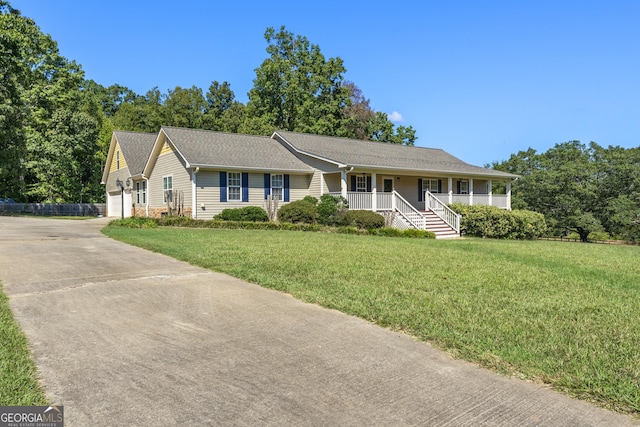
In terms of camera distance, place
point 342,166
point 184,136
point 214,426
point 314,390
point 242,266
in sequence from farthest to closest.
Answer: point 184,136, point 342,166, point 242,266, point 314,390, point 214,426

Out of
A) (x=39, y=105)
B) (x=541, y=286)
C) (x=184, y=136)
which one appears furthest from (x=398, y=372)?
(x=39, y=105)

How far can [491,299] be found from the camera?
18.7 ft

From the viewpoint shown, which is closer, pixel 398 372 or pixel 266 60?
pixel 398 372

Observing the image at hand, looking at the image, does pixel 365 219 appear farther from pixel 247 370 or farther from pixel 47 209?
→ pixel 47 209

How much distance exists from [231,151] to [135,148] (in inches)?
427

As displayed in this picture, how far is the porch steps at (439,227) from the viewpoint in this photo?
63.8 feet

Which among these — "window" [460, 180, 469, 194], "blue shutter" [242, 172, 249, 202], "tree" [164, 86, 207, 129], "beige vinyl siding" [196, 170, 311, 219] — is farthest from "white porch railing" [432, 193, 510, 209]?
"tree" [164, 86, 207, 129]

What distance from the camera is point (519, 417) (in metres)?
2.77

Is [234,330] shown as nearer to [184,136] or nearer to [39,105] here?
[184,136]

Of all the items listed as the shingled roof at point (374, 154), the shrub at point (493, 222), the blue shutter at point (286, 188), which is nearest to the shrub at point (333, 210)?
the shingled roof at point (374, 154)

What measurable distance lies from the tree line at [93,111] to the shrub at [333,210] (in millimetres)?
18905

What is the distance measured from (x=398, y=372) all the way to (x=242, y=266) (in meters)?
4.98

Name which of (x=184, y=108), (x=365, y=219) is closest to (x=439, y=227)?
(x=365, y=219)

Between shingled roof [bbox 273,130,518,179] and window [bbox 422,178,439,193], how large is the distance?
1.10m
